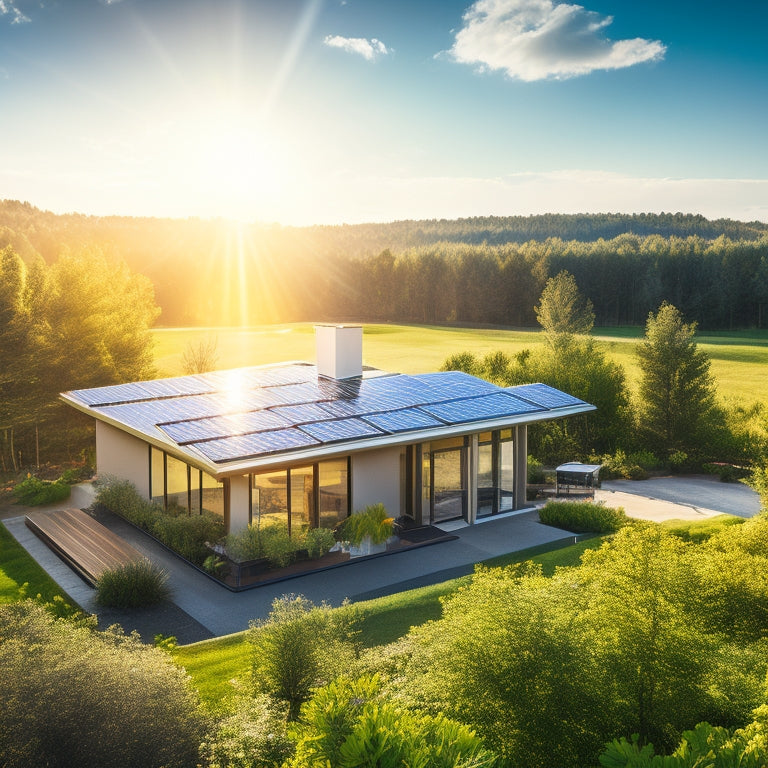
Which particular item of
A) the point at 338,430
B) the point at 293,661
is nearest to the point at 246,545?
the point at 338,430

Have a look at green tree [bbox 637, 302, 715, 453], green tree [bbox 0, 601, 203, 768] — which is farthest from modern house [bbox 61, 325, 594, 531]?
green tree [bbox 637, 302, 715, 453]

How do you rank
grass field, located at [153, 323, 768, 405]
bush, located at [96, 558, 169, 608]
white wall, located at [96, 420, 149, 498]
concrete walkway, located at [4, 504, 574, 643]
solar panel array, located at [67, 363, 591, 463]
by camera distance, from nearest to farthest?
concrete walkway, located at [4, 504, 574, 643] → bush, located at [96, 558, 169, 608] → solar panel array, located at [67, 363, 591, 463] → white wall, located at [96, 420, 149, 498] → grass field, located at [153, 323, 768, 405]

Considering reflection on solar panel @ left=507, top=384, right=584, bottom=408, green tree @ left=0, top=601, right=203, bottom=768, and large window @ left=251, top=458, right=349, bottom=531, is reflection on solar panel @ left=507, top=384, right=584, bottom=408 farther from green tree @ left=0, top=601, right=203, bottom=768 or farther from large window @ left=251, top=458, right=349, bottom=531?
green tree @ left=0, top=601, right=203, bottom=768

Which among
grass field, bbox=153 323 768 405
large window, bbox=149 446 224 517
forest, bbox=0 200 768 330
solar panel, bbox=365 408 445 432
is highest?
forest, bbox=0 200 768 330

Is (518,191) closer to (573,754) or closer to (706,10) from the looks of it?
(706,10)

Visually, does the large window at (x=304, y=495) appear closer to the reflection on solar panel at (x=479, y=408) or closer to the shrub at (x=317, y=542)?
the shrub at (x=317, y=542)

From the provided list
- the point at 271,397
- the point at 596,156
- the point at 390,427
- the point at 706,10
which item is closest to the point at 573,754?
the point at 390,427
